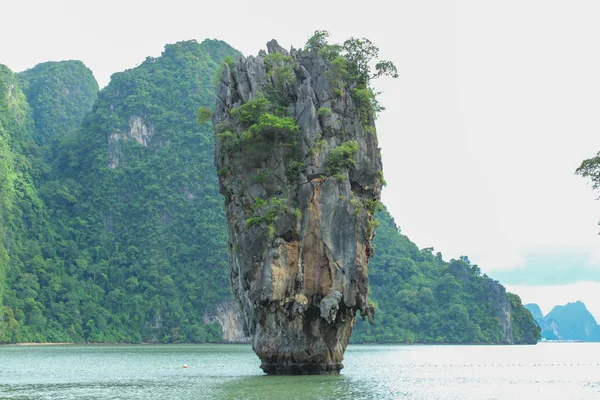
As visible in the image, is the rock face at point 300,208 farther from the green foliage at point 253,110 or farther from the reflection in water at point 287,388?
the reflection in water at point 287,388

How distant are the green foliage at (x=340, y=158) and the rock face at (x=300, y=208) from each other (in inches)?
1.8

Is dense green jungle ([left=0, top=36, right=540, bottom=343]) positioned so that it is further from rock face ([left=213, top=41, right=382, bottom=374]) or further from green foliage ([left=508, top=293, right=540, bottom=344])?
rock face ([left=213, top=41, right=382, bottom=374])

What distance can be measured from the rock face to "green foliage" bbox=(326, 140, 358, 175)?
45mm

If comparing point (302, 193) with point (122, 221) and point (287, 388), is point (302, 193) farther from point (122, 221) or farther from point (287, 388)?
point (122, 221)

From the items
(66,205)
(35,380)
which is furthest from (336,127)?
(66,205)

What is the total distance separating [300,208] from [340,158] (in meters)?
2.92

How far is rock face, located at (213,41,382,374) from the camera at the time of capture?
112 ft

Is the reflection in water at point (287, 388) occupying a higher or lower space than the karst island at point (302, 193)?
lower

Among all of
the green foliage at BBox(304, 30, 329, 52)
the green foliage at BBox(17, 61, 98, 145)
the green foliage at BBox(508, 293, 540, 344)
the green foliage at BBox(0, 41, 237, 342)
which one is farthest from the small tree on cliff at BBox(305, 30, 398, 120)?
the green foliage at BBox(17, 61, 98, 145)

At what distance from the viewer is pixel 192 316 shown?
107 m

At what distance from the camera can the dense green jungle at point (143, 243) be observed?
103m

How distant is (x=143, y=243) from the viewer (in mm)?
114750

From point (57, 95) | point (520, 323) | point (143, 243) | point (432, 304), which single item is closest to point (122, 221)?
point (143, 243)

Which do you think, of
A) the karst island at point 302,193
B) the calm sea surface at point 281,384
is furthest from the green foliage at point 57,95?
the karst island at point 302,193
